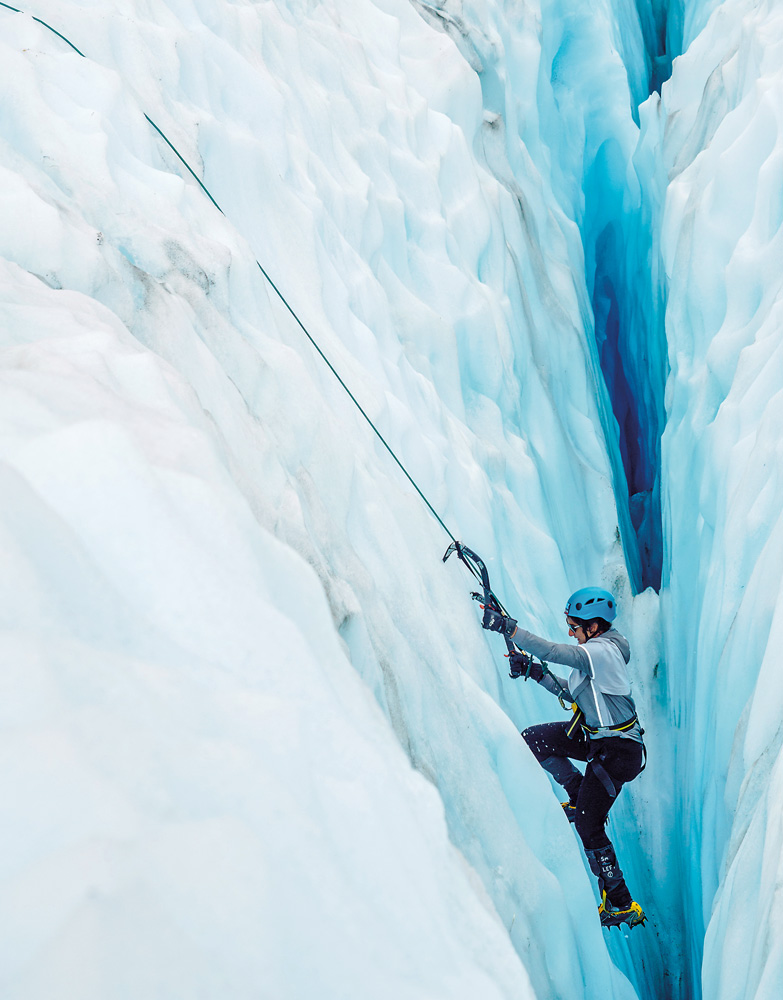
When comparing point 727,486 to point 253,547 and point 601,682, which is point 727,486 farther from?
point 253,547

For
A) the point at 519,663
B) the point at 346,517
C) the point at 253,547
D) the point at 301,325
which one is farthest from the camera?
the point at 519,663

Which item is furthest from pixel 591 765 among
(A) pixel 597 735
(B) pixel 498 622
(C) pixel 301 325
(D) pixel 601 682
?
(C) pixel 301 325

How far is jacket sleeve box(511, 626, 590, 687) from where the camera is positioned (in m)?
Result: 2.46

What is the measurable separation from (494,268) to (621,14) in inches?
166

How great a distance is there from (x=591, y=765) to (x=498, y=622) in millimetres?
694

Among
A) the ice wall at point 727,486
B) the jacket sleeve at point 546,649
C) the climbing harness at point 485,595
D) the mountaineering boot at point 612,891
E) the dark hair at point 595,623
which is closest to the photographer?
the ice wall at point 727,486

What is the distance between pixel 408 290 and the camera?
150 inches

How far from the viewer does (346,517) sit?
2225 millimetres

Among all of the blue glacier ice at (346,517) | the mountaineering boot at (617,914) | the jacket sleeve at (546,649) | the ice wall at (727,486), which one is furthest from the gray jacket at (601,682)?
the mountaineering boot at (617,914)

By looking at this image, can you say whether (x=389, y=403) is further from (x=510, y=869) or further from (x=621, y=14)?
(x=621, y=14)

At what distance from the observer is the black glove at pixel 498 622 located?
2477mm

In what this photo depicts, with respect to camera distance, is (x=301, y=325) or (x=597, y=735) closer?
(x=301, y=325)

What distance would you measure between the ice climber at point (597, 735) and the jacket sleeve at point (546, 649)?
31 mm

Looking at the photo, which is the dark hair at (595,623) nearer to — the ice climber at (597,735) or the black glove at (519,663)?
the ice climber at (597,735)
